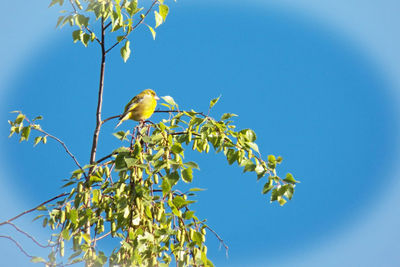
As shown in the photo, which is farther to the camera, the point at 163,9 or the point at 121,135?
the point at 163,9

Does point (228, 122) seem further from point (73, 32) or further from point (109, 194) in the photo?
point (73, 32)

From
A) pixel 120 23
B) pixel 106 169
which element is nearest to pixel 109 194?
pixel 106 169

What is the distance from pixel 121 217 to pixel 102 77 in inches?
42.9

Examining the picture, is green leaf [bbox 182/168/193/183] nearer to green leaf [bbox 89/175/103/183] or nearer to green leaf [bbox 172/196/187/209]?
green leaf [bbox 172/196/187/209]

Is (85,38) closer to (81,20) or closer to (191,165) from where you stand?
(81,20)

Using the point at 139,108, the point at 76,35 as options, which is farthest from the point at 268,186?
the point at 139,108

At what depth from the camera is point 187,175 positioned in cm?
250

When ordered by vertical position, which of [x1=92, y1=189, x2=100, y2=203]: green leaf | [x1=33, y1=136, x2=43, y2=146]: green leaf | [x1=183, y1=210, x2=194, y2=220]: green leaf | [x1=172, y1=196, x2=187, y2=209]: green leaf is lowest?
[x1=183, y1=210, x2=194, y2=220]: green leaf

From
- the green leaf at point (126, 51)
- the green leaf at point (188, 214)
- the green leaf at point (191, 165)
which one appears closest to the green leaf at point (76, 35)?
the green leaf at point (126, 51)

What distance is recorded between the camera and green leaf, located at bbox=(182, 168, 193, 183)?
8.14 feet

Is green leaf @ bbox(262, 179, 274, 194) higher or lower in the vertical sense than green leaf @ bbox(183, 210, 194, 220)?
higher

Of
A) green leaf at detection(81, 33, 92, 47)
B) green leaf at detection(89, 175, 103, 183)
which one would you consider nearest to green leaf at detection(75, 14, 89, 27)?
green leaf at detection(81, 33, 92, 47)

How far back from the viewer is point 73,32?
3250mm

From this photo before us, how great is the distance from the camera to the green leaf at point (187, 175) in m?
2.48
